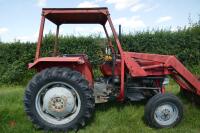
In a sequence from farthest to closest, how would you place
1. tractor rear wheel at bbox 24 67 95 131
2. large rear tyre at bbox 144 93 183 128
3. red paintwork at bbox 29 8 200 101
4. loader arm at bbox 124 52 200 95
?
loader arm at bbox 124 52 200 95, red paintwork at bbox 29 8 200 101, large rear tyre at bbox 144 93 183 128, tractor rear wheel at bbox 24 67 95 131

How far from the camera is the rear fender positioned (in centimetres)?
573

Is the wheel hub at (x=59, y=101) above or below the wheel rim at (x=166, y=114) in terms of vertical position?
above

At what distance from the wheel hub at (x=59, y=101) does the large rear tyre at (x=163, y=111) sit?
1.34 meters

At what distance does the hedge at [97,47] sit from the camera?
1270 cm

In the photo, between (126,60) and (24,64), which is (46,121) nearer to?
(126,60)

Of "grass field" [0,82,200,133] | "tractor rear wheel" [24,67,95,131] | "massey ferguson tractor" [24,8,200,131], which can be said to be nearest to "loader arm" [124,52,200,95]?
"massey ferguson tractor" [24,8,200,131]

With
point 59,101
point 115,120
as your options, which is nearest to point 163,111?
point 115,120

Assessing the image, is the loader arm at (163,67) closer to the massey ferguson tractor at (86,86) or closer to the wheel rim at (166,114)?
the massey ferguson tractor at (86,86)

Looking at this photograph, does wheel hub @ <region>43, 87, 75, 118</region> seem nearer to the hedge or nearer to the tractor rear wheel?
the tractor rear wheel

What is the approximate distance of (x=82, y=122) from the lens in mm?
5680

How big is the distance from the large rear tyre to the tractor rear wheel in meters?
1.01

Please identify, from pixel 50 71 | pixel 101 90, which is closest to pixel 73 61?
pixel 50 71

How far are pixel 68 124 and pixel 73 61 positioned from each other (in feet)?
3.56

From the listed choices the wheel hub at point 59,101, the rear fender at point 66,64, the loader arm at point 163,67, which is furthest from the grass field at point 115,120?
the rear fender at point 66,64
